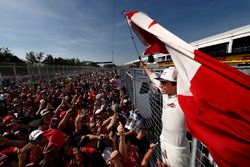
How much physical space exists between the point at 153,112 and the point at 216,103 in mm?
2680

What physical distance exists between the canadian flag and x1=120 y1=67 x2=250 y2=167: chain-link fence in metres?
0.18

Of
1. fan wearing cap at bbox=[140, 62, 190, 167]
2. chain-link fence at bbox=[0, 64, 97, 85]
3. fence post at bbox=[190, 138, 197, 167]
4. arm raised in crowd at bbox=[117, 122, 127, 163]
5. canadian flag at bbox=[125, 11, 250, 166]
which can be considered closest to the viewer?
canadian flag at bbox=[125, 11, 250, 166]

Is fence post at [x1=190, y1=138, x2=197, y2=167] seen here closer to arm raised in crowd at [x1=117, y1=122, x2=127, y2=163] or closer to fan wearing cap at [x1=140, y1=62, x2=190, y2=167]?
fan wearing cap at [x1=140, y1=62, x2=190, y2=167]

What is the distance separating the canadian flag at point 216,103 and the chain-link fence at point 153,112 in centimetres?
18

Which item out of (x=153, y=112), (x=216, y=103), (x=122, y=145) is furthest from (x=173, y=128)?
(x=153, y=112)

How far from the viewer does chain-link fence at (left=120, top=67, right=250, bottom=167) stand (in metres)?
1.66

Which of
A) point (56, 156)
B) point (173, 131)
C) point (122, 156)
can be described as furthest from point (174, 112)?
point (56, 156)

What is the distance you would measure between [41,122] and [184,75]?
5.15 meters

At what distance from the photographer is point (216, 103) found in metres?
1.17

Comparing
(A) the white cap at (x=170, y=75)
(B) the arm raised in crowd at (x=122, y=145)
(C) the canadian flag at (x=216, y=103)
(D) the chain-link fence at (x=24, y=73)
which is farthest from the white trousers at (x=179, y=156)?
(D) the chain-link fence at (x=24, y=73)

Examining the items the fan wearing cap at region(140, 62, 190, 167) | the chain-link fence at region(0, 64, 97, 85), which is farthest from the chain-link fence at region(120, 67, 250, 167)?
the chain-link fence at region(0, 64, 97, 85)

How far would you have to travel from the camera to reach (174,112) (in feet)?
5.81

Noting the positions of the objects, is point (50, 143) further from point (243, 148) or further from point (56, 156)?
point (243, 148)

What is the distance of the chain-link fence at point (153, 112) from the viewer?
1.66m
